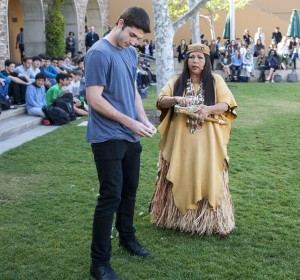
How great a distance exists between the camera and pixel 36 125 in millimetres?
11414

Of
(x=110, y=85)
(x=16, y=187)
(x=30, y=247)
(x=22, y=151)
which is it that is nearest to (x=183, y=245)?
(x=30, y=247)

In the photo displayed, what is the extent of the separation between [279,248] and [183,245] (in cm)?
80

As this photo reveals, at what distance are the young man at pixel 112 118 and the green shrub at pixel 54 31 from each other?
51.6ft

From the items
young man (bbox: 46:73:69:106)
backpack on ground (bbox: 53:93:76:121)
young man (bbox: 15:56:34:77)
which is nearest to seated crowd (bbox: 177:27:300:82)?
young man (bbox: 15:56:34:77)

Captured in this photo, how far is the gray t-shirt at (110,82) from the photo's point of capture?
363 cm

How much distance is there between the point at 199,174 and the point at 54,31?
15379mm

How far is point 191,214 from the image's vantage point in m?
4.75

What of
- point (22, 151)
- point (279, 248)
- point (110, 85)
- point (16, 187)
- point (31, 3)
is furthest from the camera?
point (31, 3)

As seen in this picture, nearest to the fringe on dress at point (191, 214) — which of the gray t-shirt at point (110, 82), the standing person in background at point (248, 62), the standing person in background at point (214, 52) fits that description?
the gray t-shirt at point (110, 82)

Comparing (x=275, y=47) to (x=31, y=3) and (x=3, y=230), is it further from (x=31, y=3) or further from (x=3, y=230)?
(x=3, y=230)

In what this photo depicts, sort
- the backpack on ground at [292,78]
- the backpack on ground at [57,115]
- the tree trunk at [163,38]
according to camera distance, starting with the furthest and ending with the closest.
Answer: the backpack on ground at [292,78]
the backpack on ground at [57,115]
the tree trunk at [163,38]

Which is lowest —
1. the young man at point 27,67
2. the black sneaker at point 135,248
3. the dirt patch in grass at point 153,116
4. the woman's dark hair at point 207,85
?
the dirt patch in grass at point 153,116

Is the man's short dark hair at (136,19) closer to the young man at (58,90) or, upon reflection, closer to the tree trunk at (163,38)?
the tree trunk at (163,38)

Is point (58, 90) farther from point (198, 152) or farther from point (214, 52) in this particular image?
point (214, 52)
